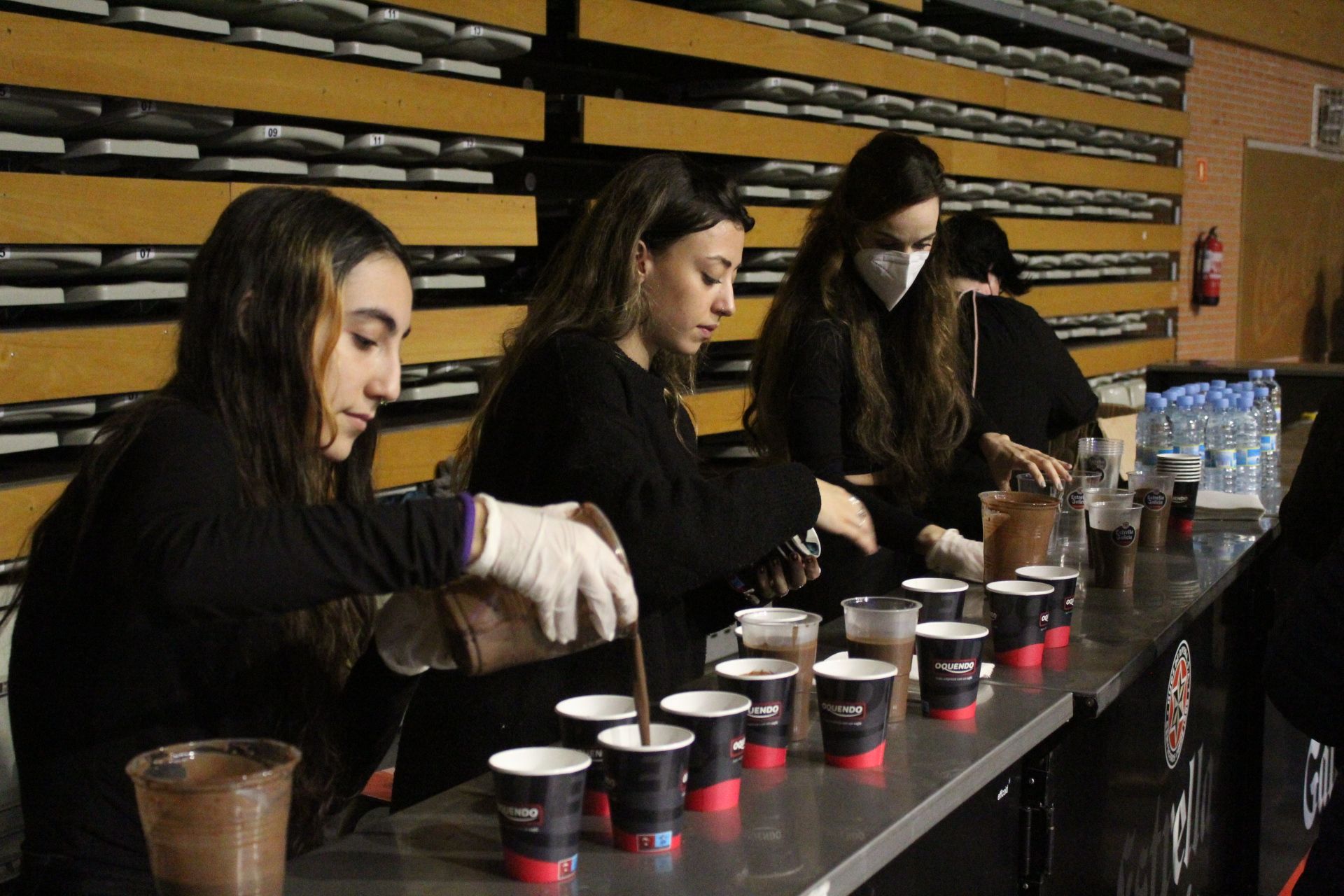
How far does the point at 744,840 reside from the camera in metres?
1.36

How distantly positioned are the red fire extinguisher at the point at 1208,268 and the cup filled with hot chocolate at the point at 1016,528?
7671mm

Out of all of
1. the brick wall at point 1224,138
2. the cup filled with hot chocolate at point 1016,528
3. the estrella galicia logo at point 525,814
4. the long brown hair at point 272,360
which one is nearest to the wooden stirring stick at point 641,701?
the estrella galicia logo at point 525,814

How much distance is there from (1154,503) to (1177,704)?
1.51 feet

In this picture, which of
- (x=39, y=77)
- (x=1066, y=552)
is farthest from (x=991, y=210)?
(x=39, y=77)

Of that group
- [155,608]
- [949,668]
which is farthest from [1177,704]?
[155,608]

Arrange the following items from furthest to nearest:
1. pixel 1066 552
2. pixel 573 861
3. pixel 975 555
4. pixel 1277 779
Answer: pixel 1277 779
pixel 1066 552
pixel 975 555
pixel 573 861

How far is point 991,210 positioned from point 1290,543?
4.22m

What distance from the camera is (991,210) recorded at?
6.96 meters

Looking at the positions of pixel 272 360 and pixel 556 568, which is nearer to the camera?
pixel 556 568

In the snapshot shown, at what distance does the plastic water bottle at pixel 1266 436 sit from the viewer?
4105 mm

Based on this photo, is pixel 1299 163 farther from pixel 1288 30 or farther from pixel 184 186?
pixel 184 186

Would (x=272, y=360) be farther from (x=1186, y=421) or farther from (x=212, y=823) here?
(x=1186, y=421)

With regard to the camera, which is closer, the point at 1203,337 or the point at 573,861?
the point at 573,861

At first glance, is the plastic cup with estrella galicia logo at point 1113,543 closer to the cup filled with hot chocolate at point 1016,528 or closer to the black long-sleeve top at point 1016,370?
the cup filled with hot chocolate at point 1016,528
